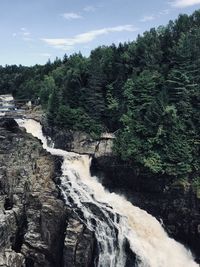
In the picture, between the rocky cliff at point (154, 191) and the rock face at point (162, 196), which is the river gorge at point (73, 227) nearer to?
the rock face at point (162, 196)

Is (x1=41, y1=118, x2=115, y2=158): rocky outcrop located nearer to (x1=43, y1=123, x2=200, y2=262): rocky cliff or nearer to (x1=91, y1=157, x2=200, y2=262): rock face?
(x1=43, y1=123, x2=200, y2=262): rocky cliff

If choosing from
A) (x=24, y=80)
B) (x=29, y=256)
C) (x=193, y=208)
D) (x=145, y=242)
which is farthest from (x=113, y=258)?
(x=24, y=80)

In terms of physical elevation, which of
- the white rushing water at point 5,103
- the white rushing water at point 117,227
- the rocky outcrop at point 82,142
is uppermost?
the white rushing water at point 5,103

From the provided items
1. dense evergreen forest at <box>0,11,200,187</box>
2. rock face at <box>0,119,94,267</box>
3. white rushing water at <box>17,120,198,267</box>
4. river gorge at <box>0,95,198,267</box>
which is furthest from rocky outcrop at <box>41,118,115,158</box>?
rock face at <box>0,119,94,267</box>

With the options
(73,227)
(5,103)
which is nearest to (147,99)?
(73,227)

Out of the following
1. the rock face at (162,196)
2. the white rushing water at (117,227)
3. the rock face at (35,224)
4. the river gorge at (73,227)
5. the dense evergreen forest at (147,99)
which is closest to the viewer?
the rock face at (35,224)

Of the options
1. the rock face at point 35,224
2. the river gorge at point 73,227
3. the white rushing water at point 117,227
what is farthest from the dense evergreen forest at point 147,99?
the rock face at point 35,224

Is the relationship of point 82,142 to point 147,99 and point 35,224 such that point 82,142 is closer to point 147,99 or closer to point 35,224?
point 147,99

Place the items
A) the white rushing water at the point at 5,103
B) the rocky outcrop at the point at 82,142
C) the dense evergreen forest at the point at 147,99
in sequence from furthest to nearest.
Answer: the white rushing water at the point at 5,103 → the rocky outcrop at the point at 82,142 → the dense evergreen forest at the point at 147,99

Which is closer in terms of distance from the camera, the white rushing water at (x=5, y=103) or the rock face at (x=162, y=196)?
the rock face at (x=162, y=196)
